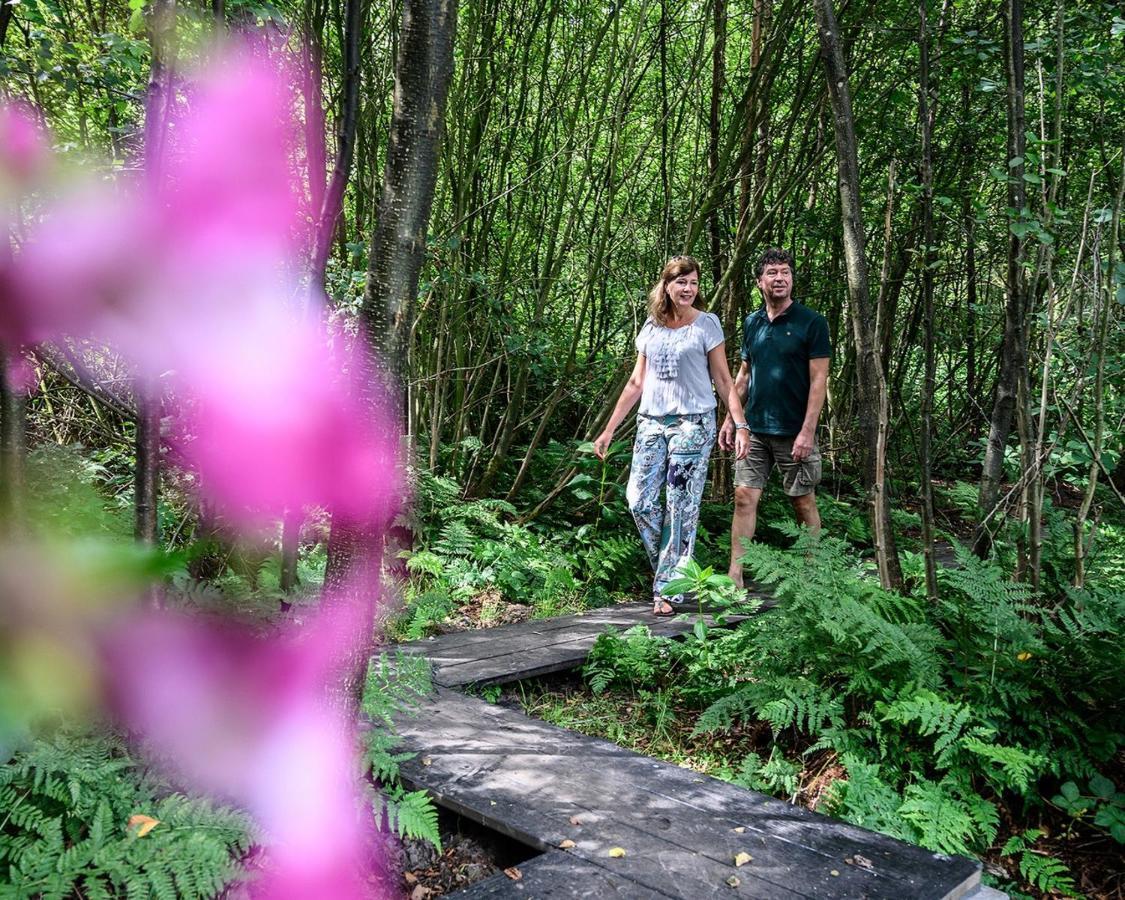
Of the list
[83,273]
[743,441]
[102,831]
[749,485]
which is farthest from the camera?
[749,485]

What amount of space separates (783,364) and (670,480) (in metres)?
0.89

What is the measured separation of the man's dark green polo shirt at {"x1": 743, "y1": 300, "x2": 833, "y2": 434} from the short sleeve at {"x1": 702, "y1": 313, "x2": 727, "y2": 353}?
0.32 meters

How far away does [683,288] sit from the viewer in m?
4.57

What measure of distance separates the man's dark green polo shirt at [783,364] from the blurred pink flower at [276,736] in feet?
10.6

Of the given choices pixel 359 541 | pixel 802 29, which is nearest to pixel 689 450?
pixel 359 541

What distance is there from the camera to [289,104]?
4613 millimetres

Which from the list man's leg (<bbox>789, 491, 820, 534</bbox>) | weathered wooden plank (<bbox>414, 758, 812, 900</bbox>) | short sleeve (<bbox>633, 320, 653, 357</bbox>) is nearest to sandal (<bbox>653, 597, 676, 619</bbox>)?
man's leg (<bbox>789, 491, 820, 534</bbox>)

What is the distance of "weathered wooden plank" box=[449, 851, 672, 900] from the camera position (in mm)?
2047

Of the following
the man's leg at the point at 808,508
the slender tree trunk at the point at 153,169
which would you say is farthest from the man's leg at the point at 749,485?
the slender tree trunk at the point at 153,169

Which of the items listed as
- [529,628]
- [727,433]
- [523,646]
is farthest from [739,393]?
[523,646]

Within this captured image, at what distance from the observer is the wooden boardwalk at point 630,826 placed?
2.11 m

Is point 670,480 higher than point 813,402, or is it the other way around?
point 813,402

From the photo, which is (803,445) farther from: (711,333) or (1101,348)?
(1101,348)

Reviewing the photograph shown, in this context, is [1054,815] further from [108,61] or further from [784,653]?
[108,61]
